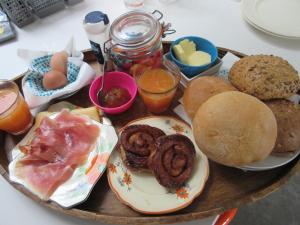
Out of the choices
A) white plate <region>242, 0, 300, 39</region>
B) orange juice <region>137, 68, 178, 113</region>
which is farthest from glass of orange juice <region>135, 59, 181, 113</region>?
white plate <region>242, 0, 300, 39</region>

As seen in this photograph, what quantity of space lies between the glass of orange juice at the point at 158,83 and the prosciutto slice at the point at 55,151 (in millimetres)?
186

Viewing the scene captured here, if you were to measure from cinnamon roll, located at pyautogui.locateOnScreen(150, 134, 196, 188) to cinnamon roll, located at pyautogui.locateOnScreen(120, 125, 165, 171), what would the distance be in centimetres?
2

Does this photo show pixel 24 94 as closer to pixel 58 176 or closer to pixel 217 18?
pixel 58 176

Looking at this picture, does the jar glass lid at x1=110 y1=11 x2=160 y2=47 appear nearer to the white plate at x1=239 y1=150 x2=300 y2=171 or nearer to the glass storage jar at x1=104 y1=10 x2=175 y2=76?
the glass storage jar at x1=104 y1=10 x2=175 y2=76

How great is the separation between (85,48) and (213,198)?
78 centimetres

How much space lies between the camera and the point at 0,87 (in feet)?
2.93

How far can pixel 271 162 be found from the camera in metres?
0.73

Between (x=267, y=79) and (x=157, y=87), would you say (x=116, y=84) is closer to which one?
(x=157, y=87)

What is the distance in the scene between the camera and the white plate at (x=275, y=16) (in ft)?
3.53

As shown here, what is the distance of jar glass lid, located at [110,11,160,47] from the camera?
0.86m

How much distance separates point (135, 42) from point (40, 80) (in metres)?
0.37

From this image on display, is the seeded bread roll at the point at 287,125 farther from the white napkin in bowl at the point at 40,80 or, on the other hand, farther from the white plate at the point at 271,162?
the white napkin in bowl at the point at 40,80

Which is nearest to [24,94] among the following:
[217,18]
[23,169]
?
[23,169]

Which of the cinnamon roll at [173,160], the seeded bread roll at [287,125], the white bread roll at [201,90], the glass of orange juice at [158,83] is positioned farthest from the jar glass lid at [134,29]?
the seeded bread roll at [287,125]
